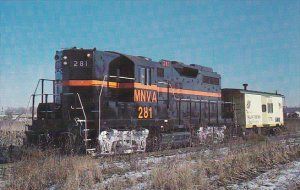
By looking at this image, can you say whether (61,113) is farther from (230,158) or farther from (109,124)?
(230,158)

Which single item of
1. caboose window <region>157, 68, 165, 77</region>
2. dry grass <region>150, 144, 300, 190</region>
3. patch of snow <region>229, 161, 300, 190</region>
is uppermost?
caboose window <region>157, 68, 165, 77</region>

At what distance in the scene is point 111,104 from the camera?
43.3ft

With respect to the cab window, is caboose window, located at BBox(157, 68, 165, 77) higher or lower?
higher

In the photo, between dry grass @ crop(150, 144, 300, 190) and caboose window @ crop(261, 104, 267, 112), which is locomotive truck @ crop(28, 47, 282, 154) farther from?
caboose window @ crop(261, 104, 267, 112)

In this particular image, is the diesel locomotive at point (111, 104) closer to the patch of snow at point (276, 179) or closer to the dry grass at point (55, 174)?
the dry grass at point (55, 174)

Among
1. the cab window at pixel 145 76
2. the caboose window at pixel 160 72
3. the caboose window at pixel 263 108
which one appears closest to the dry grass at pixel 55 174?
the cab window at pixel 145 76

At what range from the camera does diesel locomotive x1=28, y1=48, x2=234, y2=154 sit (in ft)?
41.2

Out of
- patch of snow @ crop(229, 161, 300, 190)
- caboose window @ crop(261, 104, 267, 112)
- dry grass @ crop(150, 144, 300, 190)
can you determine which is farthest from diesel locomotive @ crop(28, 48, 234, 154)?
caboose window @ crop(261, 104, 267, 112)

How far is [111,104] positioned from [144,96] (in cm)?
197

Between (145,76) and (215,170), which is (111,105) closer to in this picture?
(145,76)

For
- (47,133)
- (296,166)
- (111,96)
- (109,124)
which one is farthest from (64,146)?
(296,166)

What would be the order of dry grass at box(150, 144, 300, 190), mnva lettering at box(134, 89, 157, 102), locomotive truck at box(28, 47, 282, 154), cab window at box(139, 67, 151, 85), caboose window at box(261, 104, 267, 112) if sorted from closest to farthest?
dry grass at box(150, 144, 300, 190) → locomotive truck at box(28, 47, 282, 154) → mnva lettering at box(134, 89, 157, 102) → cab window at box(139, 67, 151, 85) → caboose window at box(261, 104, 267, 112)

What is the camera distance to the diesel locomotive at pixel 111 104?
494 inches

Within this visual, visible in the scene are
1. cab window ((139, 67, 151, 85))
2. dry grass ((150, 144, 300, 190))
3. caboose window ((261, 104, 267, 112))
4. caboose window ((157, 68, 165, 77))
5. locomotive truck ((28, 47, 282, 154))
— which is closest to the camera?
dry grass ((150, 144, 300, 190))
